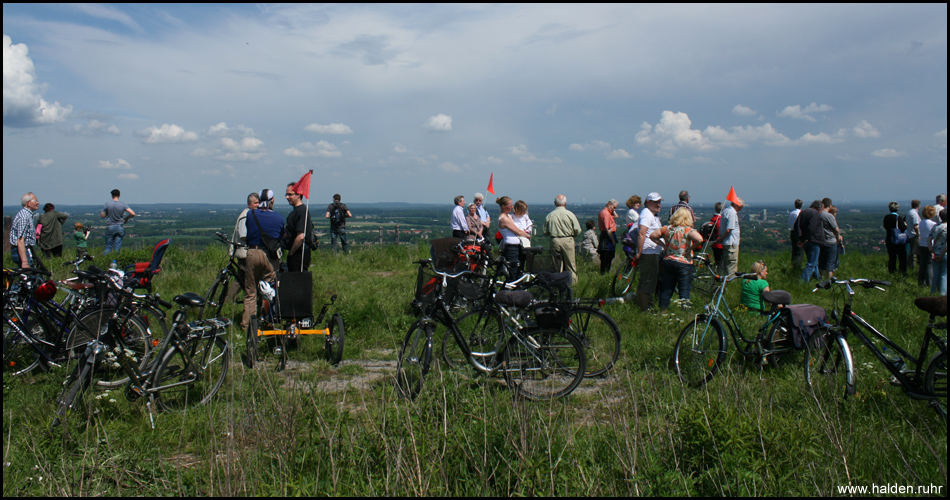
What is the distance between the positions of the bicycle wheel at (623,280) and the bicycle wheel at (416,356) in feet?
18.5

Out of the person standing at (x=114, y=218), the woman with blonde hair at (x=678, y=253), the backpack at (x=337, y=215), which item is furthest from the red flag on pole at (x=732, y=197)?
the person standing at (x=114, y=218)

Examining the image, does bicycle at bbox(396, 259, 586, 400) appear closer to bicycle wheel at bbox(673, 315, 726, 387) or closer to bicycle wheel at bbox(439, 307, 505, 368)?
bicycle wheel at bbox(439, 307, 505, 368)

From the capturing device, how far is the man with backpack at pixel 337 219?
49.0 feet

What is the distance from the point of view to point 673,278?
7383 mm

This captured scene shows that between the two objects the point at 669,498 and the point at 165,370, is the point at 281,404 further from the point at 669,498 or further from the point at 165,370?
the point at 669,498

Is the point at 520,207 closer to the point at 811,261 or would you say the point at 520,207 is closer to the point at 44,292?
the point at 811,261

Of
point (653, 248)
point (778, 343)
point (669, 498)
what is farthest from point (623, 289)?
point (669, 498)

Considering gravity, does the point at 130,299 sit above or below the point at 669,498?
above

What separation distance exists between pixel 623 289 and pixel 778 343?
450 centimetres

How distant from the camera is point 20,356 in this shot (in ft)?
17.4

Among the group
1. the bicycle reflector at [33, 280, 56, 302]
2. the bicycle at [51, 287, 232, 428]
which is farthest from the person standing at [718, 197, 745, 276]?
the bicycle reflector at [33, 280, 56, 302]

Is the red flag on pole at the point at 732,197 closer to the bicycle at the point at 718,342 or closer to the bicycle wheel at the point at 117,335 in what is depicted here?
the bicycle at the point at 718,342

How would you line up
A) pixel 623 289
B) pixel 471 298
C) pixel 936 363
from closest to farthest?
pixel 936 363, pixel 471 298, pixel 623 289

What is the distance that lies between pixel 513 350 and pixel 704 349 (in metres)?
1.82
